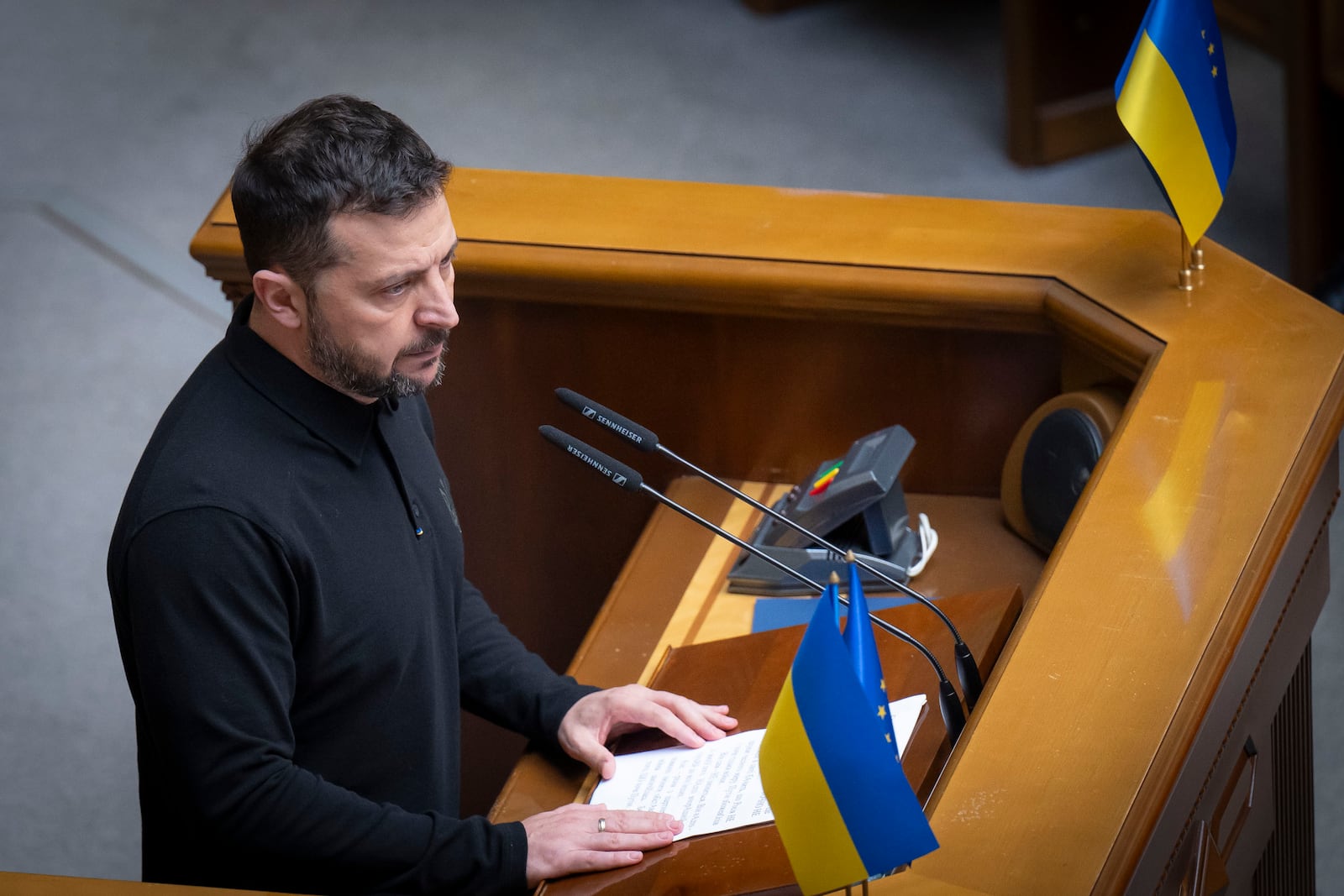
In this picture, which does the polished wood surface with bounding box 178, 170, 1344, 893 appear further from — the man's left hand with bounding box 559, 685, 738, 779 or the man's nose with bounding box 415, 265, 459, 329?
the man's nose with bounding box 415, 265, 459, 329

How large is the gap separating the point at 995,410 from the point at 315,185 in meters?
0.96

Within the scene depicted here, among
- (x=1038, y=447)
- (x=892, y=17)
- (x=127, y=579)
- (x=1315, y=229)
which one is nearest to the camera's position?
(x=127, y=579)

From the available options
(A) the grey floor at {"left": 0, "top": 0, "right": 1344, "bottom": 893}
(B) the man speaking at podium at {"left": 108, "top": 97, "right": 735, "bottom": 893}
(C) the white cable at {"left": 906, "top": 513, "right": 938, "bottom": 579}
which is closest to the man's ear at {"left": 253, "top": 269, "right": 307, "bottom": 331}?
(B) the man speaking at podium at {"left": 108, "top": 97, "right": 735, "bottom": 893}

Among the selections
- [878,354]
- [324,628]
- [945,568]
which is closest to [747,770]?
[324,628]

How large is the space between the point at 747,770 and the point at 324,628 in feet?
1.36

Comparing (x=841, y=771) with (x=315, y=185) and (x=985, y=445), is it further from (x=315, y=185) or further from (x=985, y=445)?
(x=985, y=445)

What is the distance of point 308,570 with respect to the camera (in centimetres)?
141

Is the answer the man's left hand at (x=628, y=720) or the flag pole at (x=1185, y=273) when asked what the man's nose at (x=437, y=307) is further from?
the flag pole at (x=1185, y=273)

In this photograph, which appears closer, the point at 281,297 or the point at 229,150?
the point at 281,297

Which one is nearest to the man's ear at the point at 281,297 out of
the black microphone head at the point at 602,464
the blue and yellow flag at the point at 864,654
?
the black microphone head at the point at 602,464

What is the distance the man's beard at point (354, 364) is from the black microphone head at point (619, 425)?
14cm

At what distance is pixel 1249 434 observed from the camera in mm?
1586

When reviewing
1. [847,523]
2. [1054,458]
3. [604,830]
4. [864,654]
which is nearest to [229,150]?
[847,523]

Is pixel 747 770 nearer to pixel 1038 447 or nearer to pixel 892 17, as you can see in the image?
pixel 1038 447
